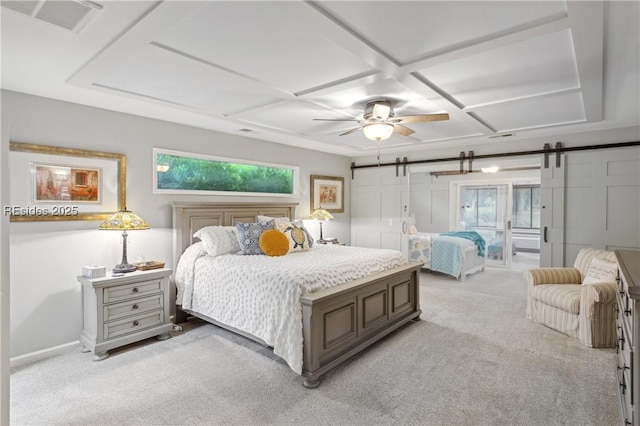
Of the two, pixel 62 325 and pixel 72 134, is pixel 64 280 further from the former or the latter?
pixel 72 134

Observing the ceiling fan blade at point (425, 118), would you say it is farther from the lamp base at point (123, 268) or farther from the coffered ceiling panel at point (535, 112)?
the lamp base at point (123, 268)

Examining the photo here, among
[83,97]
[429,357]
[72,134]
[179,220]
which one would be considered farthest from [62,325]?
[429,357]

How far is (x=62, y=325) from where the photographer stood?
128 inches

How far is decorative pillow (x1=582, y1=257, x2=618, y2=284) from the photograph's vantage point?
11.2 feet

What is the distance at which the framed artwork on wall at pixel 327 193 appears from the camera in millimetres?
6000

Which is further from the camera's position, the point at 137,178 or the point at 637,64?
the point at 137,178

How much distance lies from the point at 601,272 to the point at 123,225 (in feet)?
15.8

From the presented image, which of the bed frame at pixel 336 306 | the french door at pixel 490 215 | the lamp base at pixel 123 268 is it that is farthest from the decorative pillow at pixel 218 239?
the french door at pixel 490 215

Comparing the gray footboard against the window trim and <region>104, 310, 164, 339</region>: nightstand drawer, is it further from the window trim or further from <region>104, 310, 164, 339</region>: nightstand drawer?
the window trim

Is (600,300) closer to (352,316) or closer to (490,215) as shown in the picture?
(352,316)

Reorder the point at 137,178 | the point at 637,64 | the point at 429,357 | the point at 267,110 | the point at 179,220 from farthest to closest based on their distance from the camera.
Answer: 1. the point at 179,220
2. the point at 137,178
3. the point at 267,110
4. the point at 429,357
5. the point at 637,64

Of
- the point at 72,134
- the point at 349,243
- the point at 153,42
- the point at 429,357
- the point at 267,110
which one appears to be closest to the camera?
the point at 153,42

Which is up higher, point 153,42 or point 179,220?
point 153,42

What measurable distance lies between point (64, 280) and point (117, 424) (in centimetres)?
176
